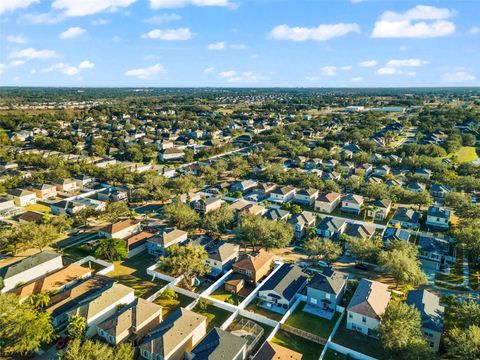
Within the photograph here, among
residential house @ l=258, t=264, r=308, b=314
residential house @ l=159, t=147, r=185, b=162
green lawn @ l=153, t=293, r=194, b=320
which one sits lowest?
green lawn @ l=153, t=293, r=194, b=320

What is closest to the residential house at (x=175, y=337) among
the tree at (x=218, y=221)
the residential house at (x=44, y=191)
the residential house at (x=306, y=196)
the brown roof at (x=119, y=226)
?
the tree at (x=218, y=221)

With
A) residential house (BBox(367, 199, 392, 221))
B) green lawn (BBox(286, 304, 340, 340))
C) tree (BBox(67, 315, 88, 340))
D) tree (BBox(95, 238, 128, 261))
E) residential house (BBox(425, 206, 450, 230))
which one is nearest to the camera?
tree (BBox(67, 315, 88, 340))

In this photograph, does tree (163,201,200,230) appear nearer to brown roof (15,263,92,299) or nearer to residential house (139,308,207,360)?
brown roof (15,263,92,299)

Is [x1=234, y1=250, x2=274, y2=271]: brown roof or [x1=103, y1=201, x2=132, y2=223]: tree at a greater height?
[x1=103, y1=201, x2=132, y2=223]: tree

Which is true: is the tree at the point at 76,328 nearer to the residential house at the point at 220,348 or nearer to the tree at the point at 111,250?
the residential house at the point at 220,348

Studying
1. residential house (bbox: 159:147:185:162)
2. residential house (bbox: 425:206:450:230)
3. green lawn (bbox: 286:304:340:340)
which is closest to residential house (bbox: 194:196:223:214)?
green lawn (bbox: 286:304:340:340)

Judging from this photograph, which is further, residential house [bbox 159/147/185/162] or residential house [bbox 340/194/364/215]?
residential house [bbox 159/147/185/162]
